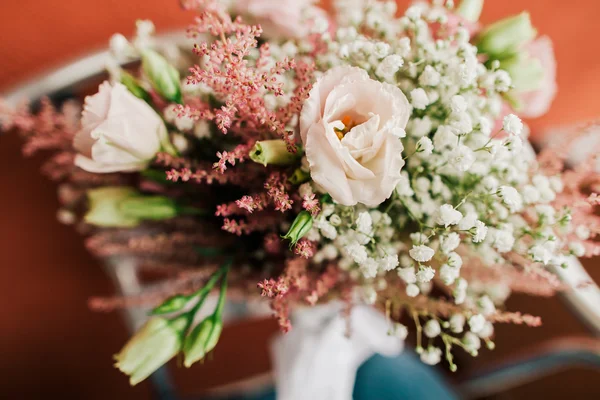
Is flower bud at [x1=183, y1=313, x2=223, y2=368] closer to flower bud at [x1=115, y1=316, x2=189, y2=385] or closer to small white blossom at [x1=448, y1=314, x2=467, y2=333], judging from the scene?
flower bud at [x1=115, y1=316, x2=189, y2=385]

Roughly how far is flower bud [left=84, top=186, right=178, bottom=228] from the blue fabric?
451 mm

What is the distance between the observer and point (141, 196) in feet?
1.75

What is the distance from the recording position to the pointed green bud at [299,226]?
15.2 inches

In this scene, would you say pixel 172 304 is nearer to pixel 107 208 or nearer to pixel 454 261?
pixel 107 208

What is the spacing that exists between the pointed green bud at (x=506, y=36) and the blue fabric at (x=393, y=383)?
56 cm

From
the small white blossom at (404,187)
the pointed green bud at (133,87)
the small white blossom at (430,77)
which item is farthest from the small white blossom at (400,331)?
the pointed green bud at (133,87)

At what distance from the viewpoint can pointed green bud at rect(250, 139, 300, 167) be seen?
38 centimetres

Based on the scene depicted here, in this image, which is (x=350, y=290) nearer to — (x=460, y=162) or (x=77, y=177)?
(x=460, y=162)

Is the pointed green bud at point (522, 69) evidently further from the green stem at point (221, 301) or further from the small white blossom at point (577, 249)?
the green stem at point (221, 301)

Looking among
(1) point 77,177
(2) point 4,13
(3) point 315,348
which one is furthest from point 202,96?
(2) point 4,13

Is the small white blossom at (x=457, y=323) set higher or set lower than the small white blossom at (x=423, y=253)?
lower

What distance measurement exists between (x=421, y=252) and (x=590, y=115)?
3.43 feet

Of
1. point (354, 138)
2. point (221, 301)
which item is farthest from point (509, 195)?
point (221, 301)

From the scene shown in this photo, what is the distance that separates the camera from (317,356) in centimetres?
71
